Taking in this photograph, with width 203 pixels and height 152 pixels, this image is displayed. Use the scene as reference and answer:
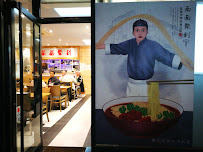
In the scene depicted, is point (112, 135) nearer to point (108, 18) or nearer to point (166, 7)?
point (108, 18)

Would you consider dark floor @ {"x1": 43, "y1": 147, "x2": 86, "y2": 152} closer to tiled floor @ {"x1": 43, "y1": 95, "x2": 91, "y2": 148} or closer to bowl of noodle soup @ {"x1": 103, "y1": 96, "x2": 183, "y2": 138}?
tiled floor @ {"x1": 43, "y1": 95, "x2": 91, "y2": 148}

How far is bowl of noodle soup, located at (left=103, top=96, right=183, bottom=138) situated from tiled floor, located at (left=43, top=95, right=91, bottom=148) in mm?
894

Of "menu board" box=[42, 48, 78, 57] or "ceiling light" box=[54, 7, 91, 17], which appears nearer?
"ceiling light" box=[54, 7, 91, 17]

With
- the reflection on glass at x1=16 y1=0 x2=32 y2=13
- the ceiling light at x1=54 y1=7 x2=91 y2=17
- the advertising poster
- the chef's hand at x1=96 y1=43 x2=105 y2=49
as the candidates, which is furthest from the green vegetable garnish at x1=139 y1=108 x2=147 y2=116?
the reflection on glass at x1=16 y1=0 x2=32 y2=13

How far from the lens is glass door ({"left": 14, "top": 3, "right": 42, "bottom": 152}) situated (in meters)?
2.22

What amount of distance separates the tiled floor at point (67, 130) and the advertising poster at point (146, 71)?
0.99m

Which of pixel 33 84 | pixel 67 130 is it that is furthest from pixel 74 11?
pixel 67 130

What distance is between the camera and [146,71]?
8.14 feet

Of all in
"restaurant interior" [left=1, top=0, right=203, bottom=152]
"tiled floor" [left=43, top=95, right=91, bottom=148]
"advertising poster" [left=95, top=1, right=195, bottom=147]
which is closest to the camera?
"restaurant interior" [left=1, top=0, right=203, bottom=152]

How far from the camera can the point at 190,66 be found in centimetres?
244

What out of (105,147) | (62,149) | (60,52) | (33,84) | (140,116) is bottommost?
(62,149)

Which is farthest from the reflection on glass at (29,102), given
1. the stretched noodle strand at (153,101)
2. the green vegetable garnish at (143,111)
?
the stretched noodle strand at (153,101)

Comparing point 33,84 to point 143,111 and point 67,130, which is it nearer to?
point 67,130

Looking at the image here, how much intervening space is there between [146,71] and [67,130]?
7.43 ft
